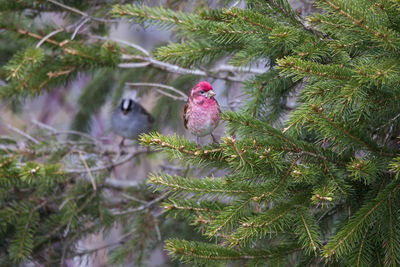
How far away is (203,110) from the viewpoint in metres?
2.23

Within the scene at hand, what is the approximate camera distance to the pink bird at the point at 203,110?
2204 mm

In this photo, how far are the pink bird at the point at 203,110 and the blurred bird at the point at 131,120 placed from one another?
2400mm

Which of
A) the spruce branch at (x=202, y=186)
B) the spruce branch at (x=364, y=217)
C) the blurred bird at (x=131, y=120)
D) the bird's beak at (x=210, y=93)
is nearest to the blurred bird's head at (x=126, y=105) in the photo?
the blurred bird at (x=131, y=120)

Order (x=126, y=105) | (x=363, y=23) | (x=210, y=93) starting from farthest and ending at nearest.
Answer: (x=126, y=105), (x=210, y=93), (x=363, y=23)

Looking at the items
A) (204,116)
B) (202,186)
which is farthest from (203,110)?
(202,186)

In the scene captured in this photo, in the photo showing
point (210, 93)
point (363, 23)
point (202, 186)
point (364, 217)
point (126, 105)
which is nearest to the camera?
point (363, 23)

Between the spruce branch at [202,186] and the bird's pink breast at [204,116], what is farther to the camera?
the bird's pink breast at [204,116]

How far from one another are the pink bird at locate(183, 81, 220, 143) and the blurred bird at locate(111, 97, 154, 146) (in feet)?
7.88

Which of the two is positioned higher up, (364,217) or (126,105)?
(364,217)

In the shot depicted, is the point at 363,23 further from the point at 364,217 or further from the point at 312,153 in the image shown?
the point at 364,217

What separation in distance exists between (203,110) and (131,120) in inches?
103

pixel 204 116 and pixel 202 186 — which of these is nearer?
pixel 202 186

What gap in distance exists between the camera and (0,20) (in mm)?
2646

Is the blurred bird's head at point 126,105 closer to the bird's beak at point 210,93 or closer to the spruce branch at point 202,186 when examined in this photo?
the bird's beak at point 210,93
